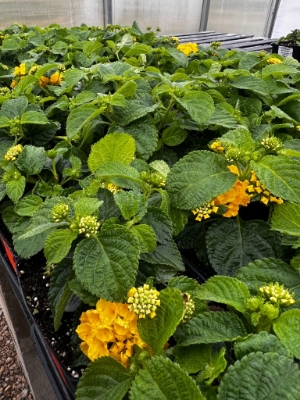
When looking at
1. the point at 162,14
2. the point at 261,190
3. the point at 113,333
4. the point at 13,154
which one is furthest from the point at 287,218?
the point at 162,14

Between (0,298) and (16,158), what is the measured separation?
34.6 inches

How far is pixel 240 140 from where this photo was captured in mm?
762

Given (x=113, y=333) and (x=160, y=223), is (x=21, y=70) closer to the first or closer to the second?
(x=160, y=223)

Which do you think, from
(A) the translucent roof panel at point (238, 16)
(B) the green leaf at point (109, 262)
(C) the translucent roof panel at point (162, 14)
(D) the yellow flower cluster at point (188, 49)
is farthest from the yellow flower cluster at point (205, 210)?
(A) the translucent roof panel at point (238, 16)

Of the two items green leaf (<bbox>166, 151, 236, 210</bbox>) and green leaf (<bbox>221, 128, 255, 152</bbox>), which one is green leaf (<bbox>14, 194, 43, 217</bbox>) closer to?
green leaf (<bbox>166, 151, 236, 210</bbox>)

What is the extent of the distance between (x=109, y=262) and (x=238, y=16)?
5925 mm

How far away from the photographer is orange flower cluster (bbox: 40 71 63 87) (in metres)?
1.40

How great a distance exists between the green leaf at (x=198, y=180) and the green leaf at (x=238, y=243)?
12 centimetres

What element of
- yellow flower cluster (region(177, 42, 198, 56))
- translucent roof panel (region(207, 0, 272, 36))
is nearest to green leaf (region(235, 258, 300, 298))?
yellow flower cluster (region(177, 42, 198, 56))

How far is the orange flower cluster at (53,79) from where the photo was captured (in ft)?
4.58

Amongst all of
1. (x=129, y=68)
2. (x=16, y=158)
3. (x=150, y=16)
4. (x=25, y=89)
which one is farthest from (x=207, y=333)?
(x=150, y=16)

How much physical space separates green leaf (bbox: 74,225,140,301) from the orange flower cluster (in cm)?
97

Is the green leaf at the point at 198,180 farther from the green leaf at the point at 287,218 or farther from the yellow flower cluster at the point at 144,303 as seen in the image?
the yellow flower cluster at the point at 144,303

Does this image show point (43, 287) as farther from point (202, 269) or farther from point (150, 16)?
point (150, 16)
